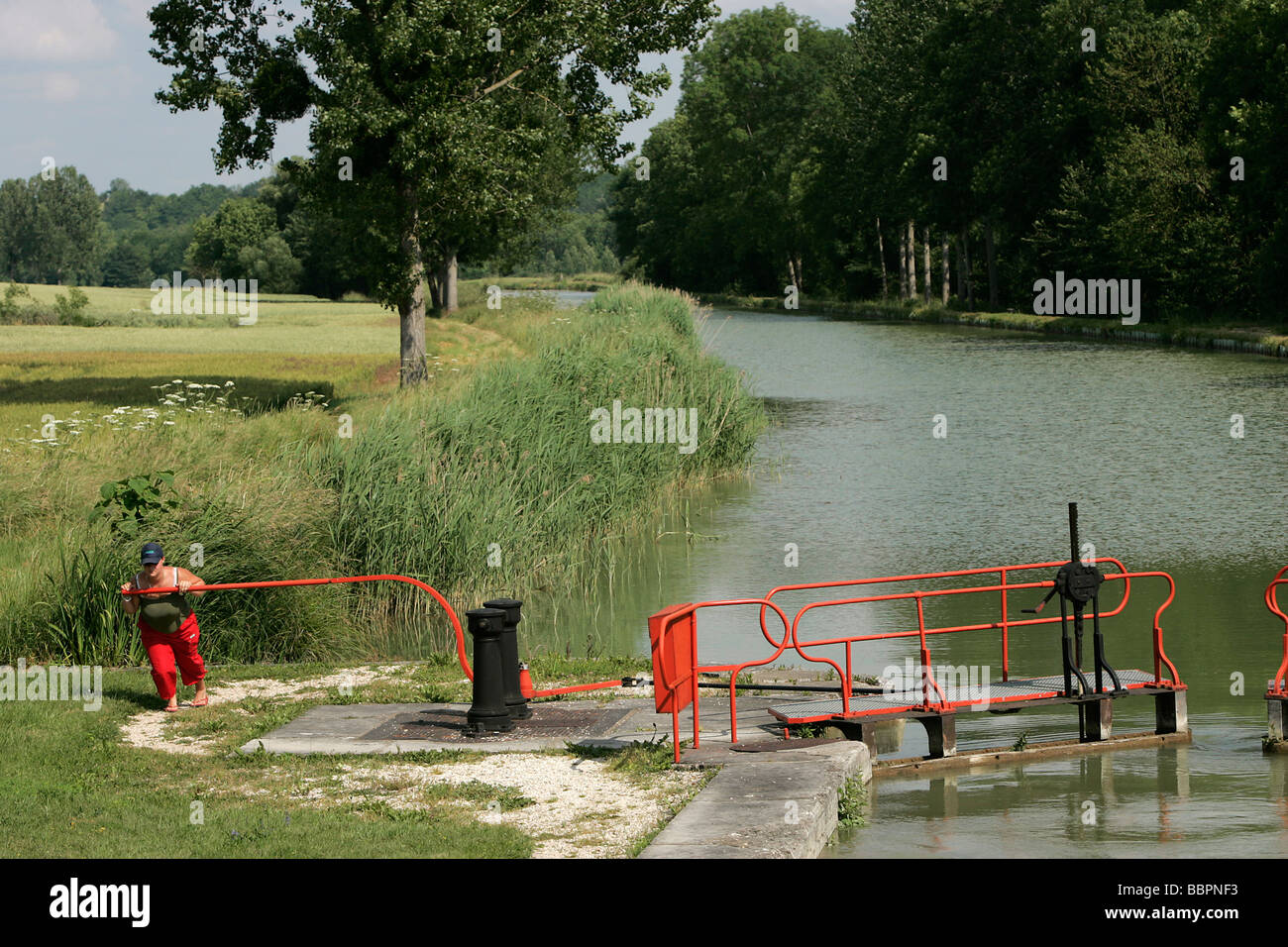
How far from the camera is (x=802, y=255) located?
368 feet

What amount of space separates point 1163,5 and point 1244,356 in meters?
32.4

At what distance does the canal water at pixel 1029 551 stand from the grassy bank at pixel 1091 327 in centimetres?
565

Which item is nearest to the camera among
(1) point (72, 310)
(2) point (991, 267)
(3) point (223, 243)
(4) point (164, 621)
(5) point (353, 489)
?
(4) point (164, 621)

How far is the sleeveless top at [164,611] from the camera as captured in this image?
1077 cm

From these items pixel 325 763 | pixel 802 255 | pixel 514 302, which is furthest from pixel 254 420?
pixel 802 255

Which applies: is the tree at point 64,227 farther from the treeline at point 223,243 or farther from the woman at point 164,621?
the woman at point 164,621

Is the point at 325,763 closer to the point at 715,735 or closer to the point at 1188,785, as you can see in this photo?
the point at 715,735

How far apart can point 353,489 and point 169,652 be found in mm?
4843

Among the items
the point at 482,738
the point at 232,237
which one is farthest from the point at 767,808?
the point at 232,237

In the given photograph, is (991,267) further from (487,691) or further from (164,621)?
(164,621)

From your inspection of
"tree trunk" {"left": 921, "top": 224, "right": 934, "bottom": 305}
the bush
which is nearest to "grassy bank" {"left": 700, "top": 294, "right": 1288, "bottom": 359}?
"tree trunk" {"left": 921, "top": 224, "right": 934, "bottom": 305}

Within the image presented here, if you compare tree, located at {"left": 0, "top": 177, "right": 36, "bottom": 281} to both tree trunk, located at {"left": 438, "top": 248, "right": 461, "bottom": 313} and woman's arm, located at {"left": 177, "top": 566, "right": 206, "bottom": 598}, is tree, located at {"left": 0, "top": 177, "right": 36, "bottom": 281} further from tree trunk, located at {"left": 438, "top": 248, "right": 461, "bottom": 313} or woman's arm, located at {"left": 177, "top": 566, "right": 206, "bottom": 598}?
woman's arm, located at {"left": 177, "top": 566, "right": 206, "bottom": 598}

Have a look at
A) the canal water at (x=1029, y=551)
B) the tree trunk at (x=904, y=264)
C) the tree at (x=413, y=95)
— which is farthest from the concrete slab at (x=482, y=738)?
the tree trunk at (x=904, y=264)

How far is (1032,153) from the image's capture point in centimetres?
6706
